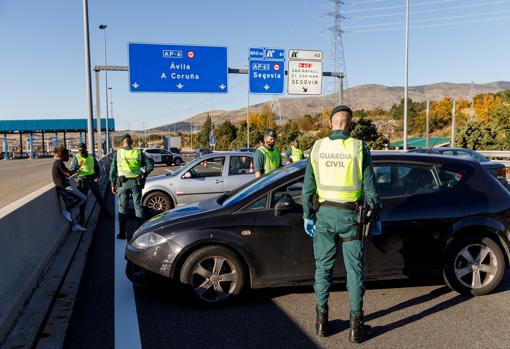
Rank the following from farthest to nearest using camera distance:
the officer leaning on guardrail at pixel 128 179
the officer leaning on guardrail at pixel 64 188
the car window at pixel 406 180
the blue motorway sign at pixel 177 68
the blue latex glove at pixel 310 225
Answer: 1. the blue motorway sign at pixel 177 68
2. the officer leaning on guardrail at pixel 64 188
3. the officer leaning on guardrail at pixel 128 179
4. the car window at pixel 406 180
5. the blue latex glove at pixel 310 225

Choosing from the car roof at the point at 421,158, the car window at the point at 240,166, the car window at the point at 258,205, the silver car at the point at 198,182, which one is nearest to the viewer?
the car window at the point at 258,205

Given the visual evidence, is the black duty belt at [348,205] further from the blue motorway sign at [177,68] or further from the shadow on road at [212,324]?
the blue motorway sign at [177,68]

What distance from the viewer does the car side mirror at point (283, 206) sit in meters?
4.46

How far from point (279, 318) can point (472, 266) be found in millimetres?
2132

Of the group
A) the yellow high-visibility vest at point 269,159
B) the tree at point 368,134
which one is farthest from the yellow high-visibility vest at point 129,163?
the tree at point 368,134

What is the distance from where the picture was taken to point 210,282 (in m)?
4.56

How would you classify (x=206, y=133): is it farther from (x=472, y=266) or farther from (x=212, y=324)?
(x=212, y=324)

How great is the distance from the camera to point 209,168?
10.6 metres

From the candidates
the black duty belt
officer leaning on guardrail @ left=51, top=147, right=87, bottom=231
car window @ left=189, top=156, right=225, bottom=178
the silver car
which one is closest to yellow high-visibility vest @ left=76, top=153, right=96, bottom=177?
the silver car

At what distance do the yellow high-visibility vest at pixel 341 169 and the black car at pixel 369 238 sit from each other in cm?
74

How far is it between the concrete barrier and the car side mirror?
244 centimetres

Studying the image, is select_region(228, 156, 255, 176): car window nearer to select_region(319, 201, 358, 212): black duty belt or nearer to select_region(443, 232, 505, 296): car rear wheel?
select_region(443, 232, 505, 296): car rear wheel

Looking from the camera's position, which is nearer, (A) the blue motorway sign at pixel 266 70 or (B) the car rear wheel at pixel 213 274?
(B) the car rear wheel at pixel 213 274

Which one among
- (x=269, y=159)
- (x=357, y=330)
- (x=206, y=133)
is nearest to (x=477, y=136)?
(x=269, y=159)
